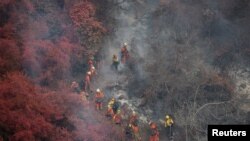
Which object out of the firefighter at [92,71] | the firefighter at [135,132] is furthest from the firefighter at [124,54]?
the firefighter at [135,132]

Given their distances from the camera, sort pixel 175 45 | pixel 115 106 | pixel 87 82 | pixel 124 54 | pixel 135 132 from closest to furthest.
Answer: pixel 135 132
pixel 115 106
pixel 87 82
pixel 124 54
pixel 175 45

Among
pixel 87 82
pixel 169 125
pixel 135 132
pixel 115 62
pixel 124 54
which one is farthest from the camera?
pixel 124 54

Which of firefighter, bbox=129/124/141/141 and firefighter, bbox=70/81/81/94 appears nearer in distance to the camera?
firefighter, bbox=129/124/141/141

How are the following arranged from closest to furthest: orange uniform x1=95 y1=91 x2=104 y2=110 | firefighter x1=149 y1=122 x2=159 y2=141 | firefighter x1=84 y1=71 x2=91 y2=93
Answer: firefighter x1=149 y1=122 x2=159 y2=141 < orange uniform x1=95 y1=91 x2=104 y2=110 < firefighter x1=84 y1=71 x2=91 y2=93

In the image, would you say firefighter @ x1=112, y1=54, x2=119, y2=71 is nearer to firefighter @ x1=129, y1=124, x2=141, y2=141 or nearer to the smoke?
the smoke

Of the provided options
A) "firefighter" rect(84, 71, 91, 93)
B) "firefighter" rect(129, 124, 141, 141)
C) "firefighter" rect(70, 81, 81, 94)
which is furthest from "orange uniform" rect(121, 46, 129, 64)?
"firefighter" rect(129, 124, 141, 141)

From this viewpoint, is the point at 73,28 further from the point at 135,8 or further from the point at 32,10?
the point at 135,8

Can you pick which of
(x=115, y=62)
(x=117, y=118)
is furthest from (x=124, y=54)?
(x=117, y=118)

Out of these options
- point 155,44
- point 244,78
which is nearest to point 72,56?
point 155,44

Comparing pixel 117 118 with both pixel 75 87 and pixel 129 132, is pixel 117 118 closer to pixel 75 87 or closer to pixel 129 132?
pixel 129 132

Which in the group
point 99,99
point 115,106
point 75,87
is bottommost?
point 115,106

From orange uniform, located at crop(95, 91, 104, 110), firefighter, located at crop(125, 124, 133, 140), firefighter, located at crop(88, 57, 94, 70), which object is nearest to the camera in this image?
firefighter, located at crop(125, 124, 133, 140)
